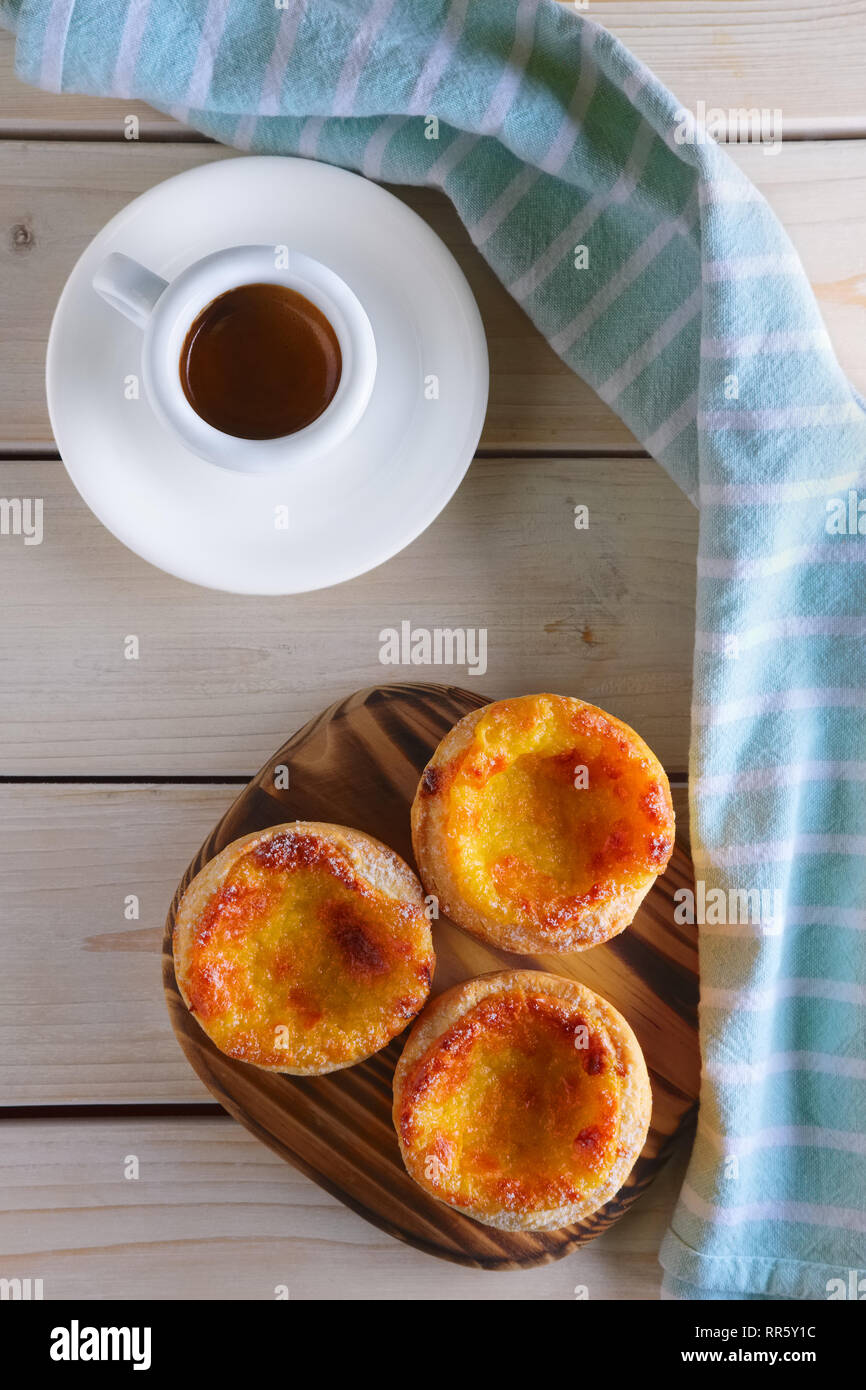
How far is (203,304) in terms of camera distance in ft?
3.12

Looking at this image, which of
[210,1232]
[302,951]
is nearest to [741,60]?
[302,951]

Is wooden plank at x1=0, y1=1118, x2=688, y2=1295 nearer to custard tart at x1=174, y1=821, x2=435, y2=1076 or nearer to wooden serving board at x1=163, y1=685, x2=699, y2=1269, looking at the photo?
wooden serving board at x1=163, y1=685, x2=699, y2=1269

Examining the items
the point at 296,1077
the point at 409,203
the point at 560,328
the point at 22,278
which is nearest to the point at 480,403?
the point at 560,328

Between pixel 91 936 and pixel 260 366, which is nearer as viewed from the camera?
pixel 260 366

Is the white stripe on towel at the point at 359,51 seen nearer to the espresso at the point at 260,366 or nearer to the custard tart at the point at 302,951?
the espresso at the point at 260,366

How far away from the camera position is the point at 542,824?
98 cm

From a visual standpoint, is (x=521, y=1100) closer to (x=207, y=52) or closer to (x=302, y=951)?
(x=302, y=951)

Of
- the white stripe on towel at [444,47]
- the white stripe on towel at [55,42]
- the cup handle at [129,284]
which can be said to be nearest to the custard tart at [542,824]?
the cup handle at [129,284]

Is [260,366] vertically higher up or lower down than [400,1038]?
higher up

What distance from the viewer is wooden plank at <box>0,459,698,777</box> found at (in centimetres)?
111

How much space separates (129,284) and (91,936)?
0.62 meters

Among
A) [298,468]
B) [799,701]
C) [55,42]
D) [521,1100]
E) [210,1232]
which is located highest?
[55,42]

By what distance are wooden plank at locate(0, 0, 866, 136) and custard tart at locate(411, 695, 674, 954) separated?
67cm
